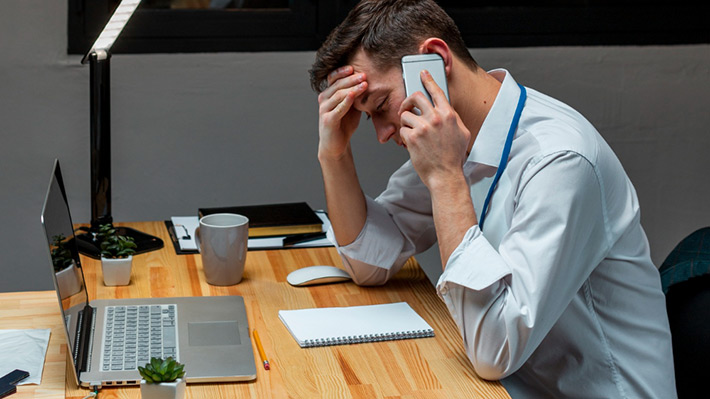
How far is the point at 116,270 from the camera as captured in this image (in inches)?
58.5

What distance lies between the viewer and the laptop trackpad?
4.16ft

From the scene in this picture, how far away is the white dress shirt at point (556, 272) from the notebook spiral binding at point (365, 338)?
11 centimetres

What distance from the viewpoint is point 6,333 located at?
130 cm

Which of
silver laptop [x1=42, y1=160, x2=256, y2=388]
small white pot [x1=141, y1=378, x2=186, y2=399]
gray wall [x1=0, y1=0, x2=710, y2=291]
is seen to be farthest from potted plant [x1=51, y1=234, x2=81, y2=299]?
gray wall [x1=0, y1=0, x2=710, y2=291]

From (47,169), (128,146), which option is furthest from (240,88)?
Answer: (47,169)

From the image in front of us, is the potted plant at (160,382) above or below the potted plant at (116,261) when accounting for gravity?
above

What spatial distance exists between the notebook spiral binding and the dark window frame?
1356 millimetres

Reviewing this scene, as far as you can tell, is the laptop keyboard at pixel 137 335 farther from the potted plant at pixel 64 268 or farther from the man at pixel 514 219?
the man at pixel 514 219

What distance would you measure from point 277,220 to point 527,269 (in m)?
0.79

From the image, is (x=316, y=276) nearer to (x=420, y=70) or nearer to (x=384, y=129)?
(x=384, y=129)

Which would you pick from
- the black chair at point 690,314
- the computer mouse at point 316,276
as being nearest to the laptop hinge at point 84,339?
the computer mouse at point 316,276

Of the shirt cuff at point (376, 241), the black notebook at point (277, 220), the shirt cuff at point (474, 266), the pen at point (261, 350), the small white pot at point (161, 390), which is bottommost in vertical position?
the black notebook at point (277, 220)

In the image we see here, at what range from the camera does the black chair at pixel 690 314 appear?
1297mm

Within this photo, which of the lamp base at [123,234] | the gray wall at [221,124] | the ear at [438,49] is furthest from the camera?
the gray wall at [221,124]
